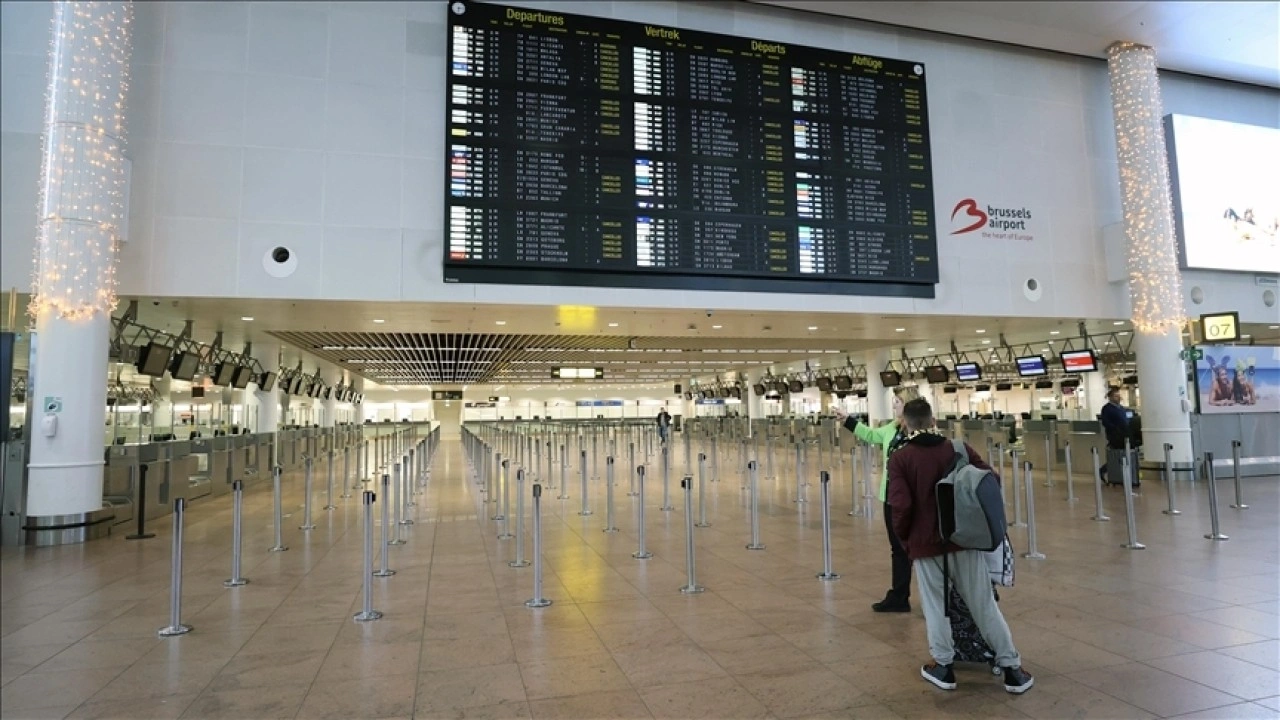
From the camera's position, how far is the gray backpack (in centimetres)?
346

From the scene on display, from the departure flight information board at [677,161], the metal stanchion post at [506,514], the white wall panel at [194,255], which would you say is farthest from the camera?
the departure flight information board at [677,161]

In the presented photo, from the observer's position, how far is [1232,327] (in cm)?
1280

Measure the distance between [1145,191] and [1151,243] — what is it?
101 centimetres

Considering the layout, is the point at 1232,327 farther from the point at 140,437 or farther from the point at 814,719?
the point at 140,437

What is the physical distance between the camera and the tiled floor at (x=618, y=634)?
358 centimetres

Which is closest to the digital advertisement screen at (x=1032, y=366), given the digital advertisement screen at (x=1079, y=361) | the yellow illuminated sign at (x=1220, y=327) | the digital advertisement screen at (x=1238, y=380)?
the digital advertisement screen at (x=1079, y=361)

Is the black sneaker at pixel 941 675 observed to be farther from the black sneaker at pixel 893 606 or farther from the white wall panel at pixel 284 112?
the white wall panel at pixel 284 112

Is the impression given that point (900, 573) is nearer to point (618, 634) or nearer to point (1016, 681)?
point (1016, 681)

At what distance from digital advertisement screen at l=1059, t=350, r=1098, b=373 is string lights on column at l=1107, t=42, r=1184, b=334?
2747 mm

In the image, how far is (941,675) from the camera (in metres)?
3.68

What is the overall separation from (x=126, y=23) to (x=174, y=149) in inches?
60.6

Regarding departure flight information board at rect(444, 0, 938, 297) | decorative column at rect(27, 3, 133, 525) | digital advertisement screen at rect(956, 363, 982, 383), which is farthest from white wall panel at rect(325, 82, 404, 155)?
digital advertisement screen at rect(956, 363, 982, 383)

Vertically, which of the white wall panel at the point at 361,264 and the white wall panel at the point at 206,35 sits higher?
the white wall panel at the point at 206,35

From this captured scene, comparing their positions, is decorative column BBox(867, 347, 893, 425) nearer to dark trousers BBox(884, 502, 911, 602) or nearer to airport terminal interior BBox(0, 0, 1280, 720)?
airport terminal interior BBox(0, 0, 1280, 720)
